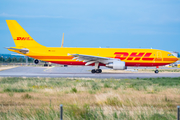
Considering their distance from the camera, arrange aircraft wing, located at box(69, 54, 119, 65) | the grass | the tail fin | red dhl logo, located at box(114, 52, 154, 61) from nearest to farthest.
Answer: the grass → aircraft wing, located at box(69, 54, 119, 65) → red dhl logo, located at box(114, 52, 154, 61) → the tail fin

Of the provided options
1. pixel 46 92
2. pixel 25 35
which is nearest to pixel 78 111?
pixel 46 92

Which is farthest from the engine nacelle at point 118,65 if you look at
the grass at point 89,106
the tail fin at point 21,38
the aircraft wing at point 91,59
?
the grass at point 89,106

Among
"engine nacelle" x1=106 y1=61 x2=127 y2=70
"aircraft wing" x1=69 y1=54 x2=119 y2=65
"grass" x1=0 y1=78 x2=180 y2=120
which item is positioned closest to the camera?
→ "grass" x1=0 y1=78 x2=180 y2=120

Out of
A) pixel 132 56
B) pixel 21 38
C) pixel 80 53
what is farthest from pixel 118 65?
pixel 21 38

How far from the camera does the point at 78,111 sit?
8508mm

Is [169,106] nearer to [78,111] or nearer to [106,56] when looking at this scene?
[78,111]

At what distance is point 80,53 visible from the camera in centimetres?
3309

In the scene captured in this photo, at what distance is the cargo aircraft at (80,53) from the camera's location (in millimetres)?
32656

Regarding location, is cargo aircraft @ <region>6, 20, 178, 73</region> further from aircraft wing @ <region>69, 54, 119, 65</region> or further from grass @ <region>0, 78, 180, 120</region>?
grass @ <region>0, 78, 180, 120</region>

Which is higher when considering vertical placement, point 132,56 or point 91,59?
point 132,56

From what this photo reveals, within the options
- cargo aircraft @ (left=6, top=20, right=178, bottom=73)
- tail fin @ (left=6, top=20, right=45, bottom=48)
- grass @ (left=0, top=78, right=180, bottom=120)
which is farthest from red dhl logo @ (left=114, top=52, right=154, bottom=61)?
grass @ (left=0, top=78, right=180, bottom=120)

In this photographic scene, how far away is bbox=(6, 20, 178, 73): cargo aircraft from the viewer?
32.7 metres

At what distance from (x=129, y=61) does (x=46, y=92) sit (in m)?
19.9

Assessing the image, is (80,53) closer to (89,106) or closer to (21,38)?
(21,38)
